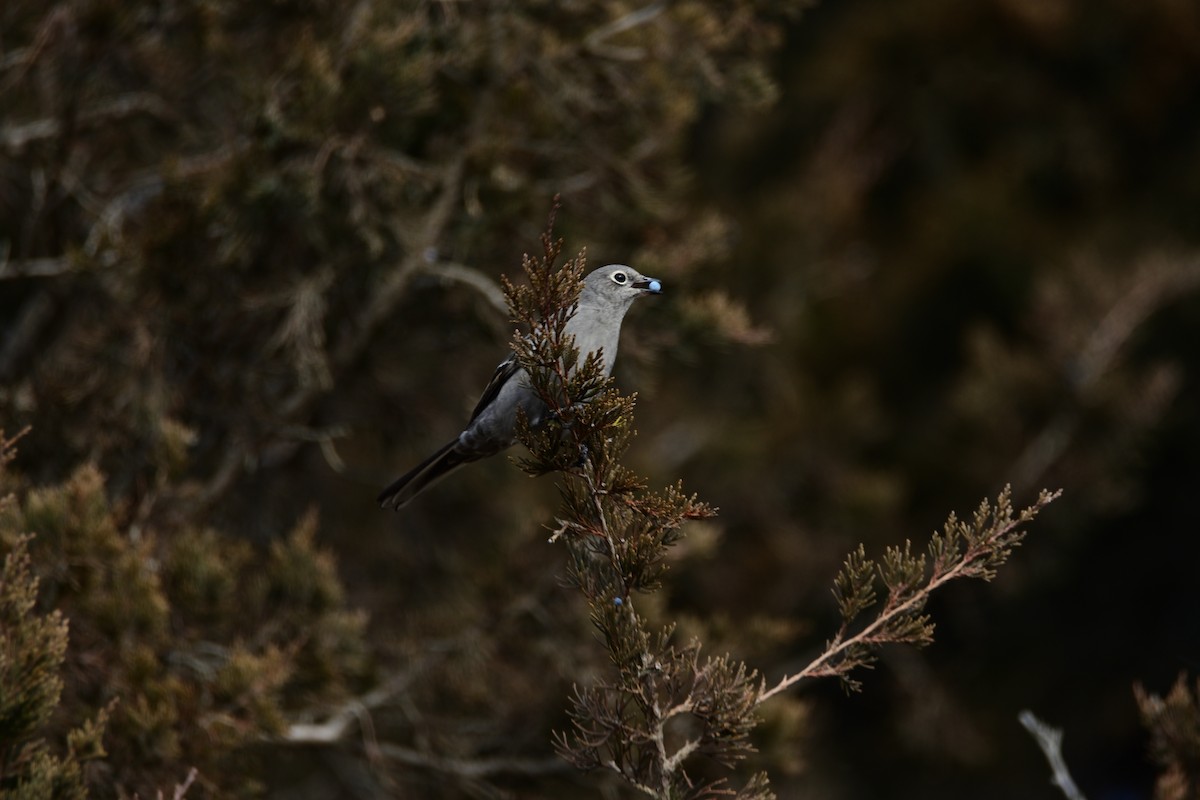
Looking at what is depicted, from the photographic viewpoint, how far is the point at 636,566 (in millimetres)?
3201

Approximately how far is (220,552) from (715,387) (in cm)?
527

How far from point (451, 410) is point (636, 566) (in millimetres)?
3519

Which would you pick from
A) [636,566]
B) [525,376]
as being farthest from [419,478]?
[636,566]

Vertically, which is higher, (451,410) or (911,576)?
(911,576)

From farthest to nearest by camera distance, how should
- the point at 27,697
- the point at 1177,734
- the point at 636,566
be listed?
1. the point at 1177,734
2. the point at 27,697
3. the point at 636,566

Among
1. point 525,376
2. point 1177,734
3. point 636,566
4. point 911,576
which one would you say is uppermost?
point 911,576

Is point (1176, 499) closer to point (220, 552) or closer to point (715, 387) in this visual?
point (715, 387)

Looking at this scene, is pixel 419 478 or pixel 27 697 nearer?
pixel 27 697

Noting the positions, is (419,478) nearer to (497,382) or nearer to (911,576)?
(497,382)

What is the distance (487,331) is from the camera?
5.70m

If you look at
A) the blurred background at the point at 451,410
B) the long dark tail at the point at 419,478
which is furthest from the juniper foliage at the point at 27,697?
the long dark tail at the point at 419,478

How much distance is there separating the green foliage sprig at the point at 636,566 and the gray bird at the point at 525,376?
925 mm

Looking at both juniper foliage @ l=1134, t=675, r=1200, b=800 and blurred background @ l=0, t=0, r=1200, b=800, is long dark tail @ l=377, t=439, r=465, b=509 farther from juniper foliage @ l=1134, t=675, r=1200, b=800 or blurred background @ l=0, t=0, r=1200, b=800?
juniper foliage @ l=1134, t=675, r=1200, b=800

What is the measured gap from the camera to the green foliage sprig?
316cm
